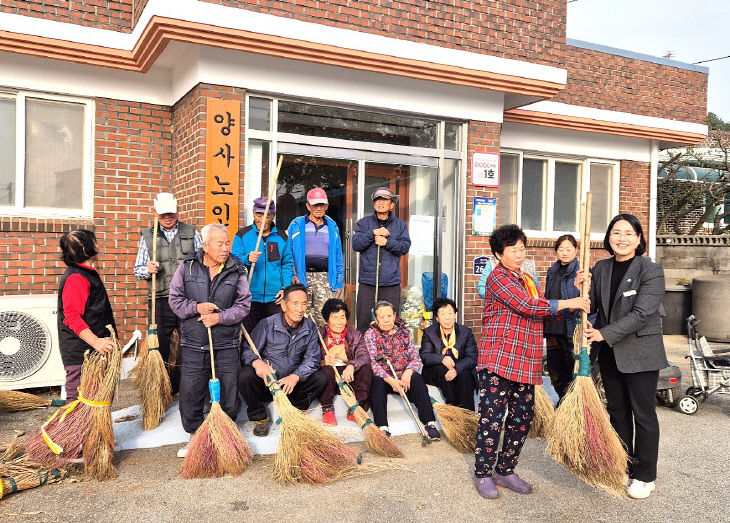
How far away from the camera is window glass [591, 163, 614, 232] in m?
9.84

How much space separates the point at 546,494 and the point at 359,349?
6.42ft

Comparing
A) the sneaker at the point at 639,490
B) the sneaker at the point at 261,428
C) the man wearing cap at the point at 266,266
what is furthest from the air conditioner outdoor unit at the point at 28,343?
the sneaker at the point at 639,490

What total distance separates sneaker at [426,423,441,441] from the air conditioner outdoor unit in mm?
3555

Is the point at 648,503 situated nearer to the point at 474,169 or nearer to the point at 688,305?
the point at 474,169

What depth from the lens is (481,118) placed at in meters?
7.30

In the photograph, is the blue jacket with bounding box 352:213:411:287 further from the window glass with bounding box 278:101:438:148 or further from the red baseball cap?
the window glass with bounding box 278:101:438:148

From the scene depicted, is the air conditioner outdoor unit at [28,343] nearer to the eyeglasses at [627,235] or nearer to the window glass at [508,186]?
the eyeglasses at [627,235]

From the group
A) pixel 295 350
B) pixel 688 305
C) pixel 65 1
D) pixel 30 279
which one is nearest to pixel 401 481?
pixel 295 350

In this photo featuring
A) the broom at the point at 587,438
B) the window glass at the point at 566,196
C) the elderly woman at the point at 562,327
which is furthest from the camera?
the window glass at the point at 566,196

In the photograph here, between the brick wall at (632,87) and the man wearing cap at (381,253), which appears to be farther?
the brick wall at (632,87)

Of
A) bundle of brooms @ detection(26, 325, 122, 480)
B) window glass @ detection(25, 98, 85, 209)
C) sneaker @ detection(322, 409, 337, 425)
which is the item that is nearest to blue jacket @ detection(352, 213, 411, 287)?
sneaker @ detection(322, 409, 337, 425)

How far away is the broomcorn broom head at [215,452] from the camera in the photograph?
398 cm

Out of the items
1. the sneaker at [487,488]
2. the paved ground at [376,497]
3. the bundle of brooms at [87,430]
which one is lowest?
the paved ground at [376,497]

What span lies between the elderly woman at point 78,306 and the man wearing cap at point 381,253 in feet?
7.87
